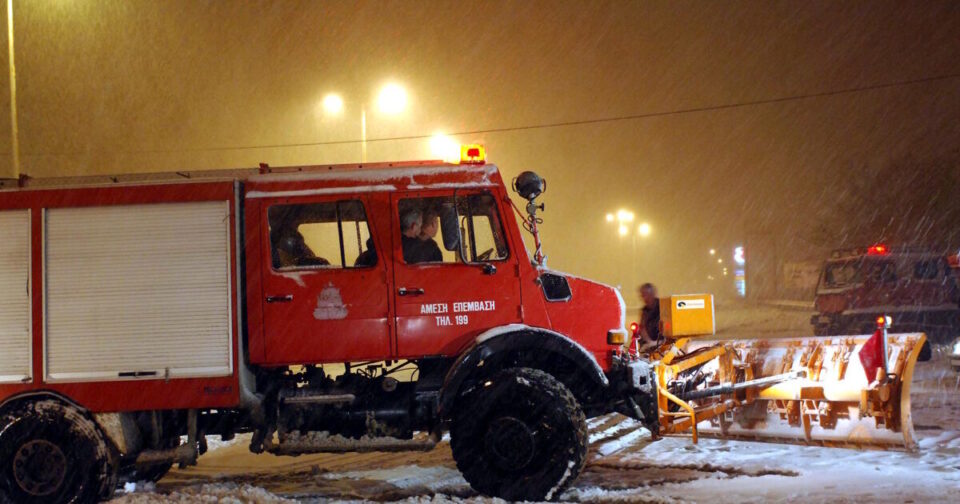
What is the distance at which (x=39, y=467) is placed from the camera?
251 inches

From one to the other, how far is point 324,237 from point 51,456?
2756 millimetres

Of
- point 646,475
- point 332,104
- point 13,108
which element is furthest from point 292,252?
point 332,104

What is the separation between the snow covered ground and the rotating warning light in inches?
110

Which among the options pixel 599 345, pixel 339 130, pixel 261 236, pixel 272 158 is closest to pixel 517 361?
pixel 599 345

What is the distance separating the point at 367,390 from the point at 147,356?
1790 mm

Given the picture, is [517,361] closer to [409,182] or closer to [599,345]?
[599,345]

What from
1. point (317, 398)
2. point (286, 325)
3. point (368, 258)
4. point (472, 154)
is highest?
point (472, 154)

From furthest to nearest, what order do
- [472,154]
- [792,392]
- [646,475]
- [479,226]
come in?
1. [792,392]
2. [646,475]
3. [472,154]
4. [479,226]

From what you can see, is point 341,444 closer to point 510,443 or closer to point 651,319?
point 510,443

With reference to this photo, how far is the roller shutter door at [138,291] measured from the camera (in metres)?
6.47

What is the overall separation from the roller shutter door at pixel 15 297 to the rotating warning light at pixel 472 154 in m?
3.61

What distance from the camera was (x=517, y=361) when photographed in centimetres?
679

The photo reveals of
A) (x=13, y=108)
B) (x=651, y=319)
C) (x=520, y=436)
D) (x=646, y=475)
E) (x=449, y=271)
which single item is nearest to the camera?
(x=520, y=436)

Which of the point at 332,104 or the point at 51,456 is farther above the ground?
the point at 332,104
